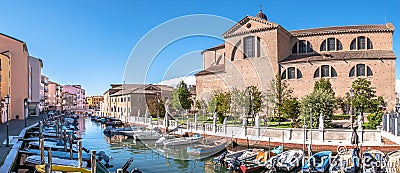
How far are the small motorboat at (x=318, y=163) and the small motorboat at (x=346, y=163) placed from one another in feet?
1.60

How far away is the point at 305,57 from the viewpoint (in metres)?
41.3

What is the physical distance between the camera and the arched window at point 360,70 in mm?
36750

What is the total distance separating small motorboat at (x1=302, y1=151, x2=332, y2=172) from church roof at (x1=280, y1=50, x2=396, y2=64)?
1015 inches

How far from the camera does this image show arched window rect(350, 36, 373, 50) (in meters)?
39.9

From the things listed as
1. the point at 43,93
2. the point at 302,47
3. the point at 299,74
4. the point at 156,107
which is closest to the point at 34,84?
the point at 156,107

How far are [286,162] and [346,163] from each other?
274 cm

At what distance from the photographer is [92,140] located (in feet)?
93.9

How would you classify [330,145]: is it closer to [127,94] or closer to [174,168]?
[174,168]

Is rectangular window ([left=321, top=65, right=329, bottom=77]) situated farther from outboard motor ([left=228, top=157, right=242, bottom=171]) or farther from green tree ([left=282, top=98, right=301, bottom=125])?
outboard motor ([left=228, top=157, right=242, bottom=171])

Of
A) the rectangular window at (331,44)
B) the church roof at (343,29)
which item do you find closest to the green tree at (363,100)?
the rectangular window at (331,44)

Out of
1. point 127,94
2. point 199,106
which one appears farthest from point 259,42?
point 127,94

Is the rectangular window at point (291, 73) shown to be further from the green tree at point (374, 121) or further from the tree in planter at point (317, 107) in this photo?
the green tree at point (374, 121)

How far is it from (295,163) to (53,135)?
2028cm

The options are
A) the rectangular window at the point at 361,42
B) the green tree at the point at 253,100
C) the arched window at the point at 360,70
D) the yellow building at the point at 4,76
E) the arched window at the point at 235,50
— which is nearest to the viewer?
the yellow building at the point at 4,76
